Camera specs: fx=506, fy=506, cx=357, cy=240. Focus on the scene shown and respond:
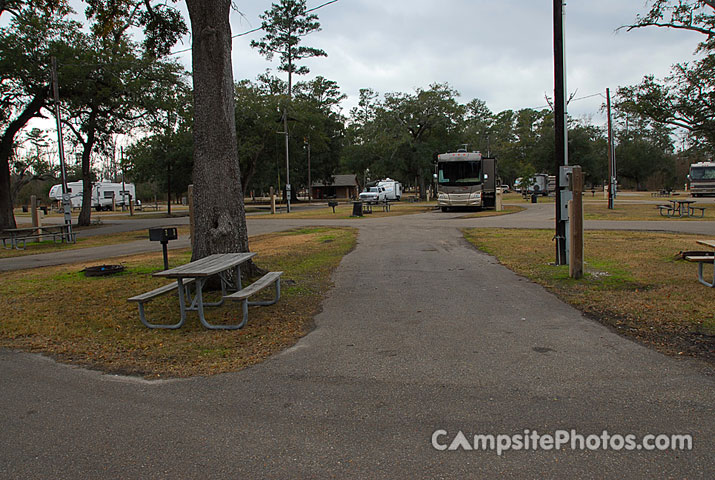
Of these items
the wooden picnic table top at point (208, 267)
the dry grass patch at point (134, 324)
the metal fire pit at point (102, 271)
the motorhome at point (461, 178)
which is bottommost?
the dry grass patch at point (134, 324)

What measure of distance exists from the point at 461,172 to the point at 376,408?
27.7 m

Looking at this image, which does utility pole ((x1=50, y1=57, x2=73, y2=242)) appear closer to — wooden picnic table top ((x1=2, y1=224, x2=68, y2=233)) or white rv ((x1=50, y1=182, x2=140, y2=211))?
wooden picnic table top ((x1=2, y1=224, x2=68, y2=233))

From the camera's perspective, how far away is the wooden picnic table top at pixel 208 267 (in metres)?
5.47

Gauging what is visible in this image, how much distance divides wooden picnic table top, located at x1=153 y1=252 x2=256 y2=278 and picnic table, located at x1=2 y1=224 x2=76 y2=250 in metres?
14.1

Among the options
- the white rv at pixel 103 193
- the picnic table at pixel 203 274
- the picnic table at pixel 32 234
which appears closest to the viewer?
the picnic table at pixel 203 274

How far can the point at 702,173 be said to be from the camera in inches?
1820

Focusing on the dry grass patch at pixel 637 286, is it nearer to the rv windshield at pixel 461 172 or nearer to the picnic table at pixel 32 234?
the picnic table at pixel 32 234

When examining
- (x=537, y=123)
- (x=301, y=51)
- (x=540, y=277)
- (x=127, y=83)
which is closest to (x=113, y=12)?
(x=540, y=277)

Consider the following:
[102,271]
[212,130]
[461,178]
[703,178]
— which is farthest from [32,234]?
[703,178]

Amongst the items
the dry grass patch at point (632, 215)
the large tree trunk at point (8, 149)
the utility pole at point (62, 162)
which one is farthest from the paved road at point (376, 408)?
the large tree trunk at point (8, 149)

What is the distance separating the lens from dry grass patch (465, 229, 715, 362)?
17.7ft

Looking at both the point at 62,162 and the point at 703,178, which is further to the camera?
the point at 703,178

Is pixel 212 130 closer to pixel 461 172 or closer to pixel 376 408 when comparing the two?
pixel 376 408

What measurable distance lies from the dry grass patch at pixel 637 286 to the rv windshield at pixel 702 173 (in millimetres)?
39416
